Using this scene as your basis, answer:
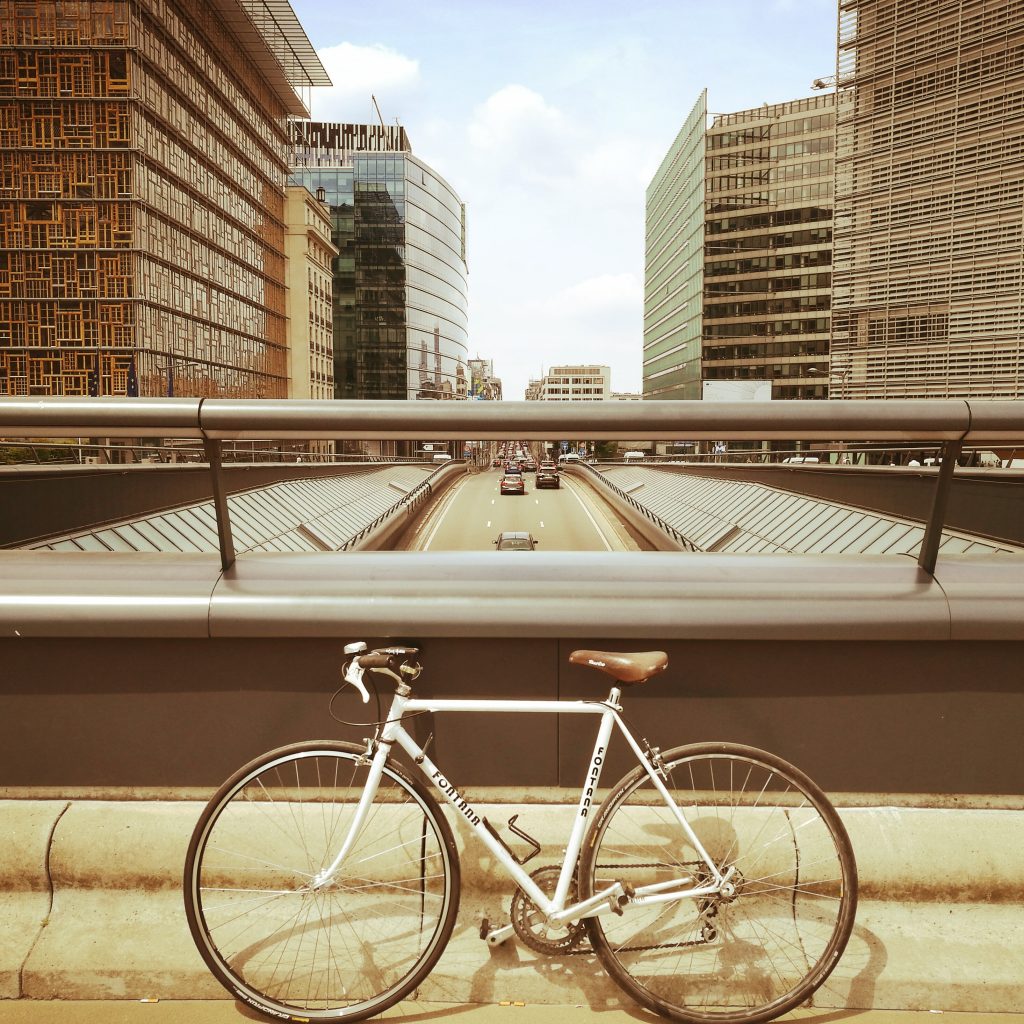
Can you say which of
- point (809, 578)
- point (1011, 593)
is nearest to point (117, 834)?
point (809, 578)

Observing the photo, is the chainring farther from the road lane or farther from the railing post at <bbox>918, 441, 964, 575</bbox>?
the road lane

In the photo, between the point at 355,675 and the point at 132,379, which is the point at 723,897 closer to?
the point at 355,675

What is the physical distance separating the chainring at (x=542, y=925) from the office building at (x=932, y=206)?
46.8 m

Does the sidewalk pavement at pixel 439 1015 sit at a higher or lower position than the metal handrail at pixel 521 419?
lower

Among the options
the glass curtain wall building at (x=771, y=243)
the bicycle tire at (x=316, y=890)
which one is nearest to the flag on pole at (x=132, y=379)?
the bicycle tire at (x=316, y=890)

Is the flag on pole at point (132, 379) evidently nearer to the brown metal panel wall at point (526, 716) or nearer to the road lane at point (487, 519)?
the road lane at point (487, 519)

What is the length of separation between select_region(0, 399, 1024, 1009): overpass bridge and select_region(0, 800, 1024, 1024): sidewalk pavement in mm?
19

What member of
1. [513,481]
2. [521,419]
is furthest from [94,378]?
[521,419]

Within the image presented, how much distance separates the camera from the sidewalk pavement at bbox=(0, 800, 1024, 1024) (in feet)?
7.86

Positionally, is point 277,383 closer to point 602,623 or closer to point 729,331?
point 729,331

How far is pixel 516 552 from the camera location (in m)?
2.92

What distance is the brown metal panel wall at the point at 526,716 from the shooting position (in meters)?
2.67

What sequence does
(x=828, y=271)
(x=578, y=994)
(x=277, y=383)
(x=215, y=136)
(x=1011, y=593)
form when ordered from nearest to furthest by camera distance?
(x=578, y=994) → (x=1011, y=593) → (x=215, y=136) → (x=277, y=383) → (x=828, y=271)

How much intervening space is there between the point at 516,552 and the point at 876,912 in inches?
68.1
